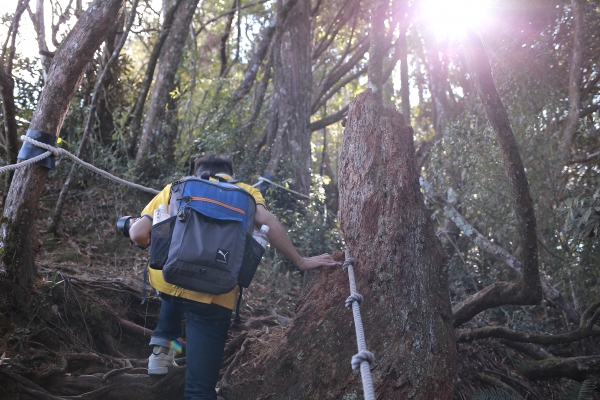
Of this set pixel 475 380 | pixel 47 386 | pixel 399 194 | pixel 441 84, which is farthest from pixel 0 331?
pixel 441 84

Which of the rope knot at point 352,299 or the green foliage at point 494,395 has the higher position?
the rope knot at point 352,299

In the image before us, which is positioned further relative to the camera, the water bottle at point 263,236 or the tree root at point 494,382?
the tree root at point 494,382

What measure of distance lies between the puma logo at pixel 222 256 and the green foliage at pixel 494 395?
2.25 metres

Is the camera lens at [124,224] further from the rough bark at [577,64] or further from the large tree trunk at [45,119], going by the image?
the rough bark at [577,64]

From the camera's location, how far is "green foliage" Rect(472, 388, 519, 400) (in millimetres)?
4266

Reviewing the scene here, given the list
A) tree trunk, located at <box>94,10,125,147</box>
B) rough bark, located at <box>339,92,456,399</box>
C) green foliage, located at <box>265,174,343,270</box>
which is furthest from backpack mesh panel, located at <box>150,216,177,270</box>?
tree trunk, located at <box>94,10,125,147</box>

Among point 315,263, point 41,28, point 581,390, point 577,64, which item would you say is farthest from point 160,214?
point 577,64

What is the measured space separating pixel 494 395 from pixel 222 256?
2.37 metres

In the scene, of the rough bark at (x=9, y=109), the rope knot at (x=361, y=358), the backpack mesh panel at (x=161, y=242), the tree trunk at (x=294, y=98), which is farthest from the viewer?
the tree trunk at (x=294, y=98)

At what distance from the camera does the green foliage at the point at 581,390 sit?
4246 millimetres

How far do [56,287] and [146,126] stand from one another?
16.7ft

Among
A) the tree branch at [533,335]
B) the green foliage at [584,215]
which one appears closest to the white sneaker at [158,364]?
the tree branch at [533,335]

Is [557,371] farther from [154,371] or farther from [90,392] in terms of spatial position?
[90,392]

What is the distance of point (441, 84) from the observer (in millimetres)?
14172
